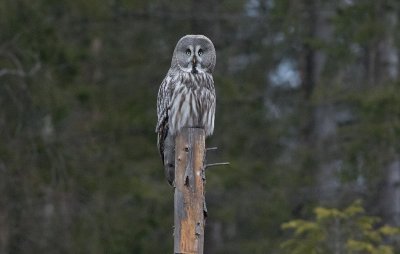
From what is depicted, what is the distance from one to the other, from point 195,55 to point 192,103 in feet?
1.41

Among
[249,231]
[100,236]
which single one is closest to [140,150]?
[100,236]

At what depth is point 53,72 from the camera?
50.2 ft

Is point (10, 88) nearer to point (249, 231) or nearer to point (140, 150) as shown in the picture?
point (140, 150)

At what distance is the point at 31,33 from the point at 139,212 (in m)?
3.03

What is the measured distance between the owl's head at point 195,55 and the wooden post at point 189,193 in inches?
65.6

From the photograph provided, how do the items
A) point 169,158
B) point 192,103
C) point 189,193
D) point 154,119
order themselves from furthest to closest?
point 154,119 → point 192,103 → point 169,158 → point 189,193

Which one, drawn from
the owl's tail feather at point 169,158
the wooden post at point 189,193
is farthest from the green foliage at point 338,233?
the wooden post at point 189,193

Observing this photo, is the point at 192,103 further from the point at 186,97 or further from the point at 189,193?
the point at 189,193

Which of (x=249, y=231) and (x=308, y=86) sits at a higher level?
(x=308, y=86)

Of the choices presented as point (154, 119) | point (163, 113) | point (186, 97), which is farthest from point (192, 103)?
point (154, 119)

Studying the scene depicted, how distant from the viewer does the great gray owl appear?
8.97m

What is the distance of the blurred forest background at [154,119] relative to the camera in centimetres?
1425

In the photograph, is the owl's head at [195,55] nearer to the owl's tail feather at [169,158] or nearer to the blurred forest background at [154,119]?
the owl's tail feather at [169,158]

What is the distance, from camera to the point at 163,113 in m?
9.13
